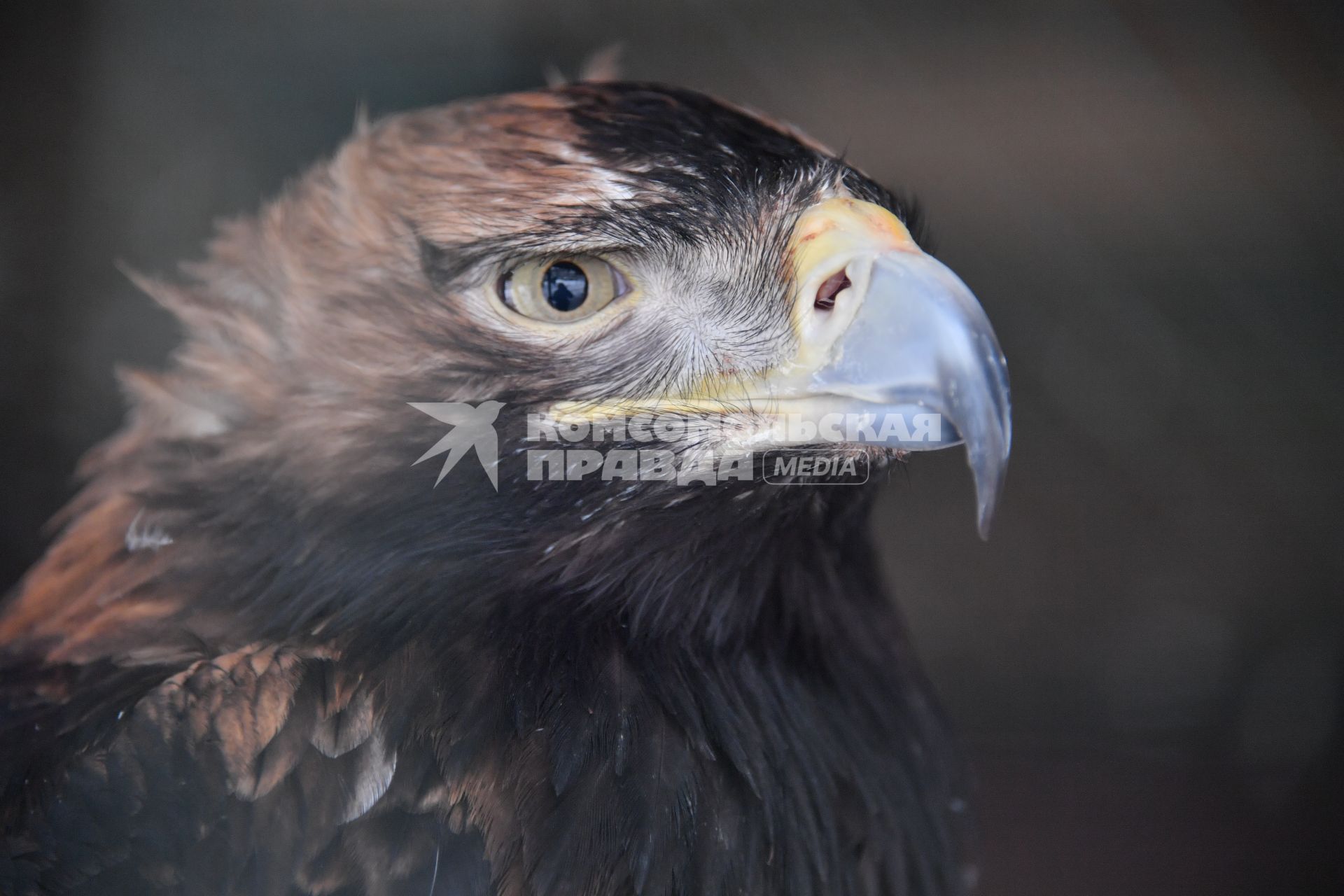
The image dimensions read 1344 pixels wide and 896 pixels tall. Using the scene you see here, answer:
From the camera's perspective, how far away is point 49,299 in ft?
6.73

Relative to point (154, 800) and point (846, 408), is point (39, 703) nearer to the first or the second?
point (154, 800)

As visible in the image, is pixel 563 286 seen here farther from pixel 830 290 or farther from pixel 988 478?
A: pixel 988 478

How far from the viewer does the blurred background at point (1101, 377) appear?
2.65 m

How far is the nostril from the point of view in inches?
43.5

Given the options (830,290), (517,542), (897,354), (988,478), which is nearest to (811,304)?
(830,290)

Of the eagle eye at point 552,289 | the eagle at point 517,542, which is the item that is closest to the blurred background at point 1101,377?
the eagle at point 517,542

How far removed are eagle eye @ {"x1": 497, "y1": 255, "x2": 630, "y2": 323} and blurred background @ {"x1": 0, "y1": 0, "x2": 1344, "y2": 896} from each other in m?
1.16

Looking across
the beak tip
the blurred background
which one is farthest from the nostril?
the blurred background

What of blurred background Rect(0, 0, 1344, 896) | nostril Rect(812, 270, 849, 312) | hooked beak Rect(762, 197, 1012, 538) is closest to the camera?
hooked beak Rect(762, 197, 1012, 538)

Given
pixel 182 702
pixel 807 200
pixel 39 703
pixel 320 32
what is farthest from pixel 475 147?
pixel 320 32

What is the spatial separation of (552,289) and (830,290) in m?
0.32

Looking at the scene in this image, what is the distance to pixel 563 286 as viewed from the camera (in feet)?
3.84

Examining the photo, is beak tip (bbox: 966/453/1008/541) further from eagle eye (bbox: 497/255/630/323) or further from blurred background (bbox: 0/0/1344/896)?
blurred background (bbox: 0/0/1344/896)

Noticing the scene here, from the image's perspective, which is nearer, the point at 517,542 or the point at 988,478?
the point at 988,478
